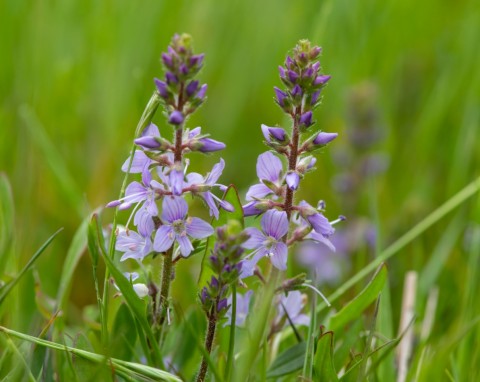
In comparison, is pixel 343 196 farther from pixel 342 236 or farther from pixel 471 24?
pixel 471 24

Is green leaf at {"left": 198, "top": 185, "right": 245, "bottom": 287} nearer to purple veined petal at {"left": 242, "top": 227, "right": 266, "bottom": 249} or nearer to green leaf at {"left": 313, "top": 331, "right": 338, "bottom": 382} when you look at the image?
purple veined petal at {"left": 242, "top": 227, "right": 266, "bottom": 249}

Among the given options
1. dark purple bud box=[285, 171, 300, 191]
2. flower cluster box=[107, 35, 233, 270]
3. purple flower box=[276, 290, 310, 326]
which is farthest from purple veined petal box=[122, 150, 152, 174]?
purple flower box=[276, 290, 310, 326]

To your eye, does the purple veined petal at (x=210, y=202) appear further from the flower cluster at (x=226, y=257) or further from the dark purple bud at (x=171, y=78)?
the dark purple bud at (x=171, y=78)

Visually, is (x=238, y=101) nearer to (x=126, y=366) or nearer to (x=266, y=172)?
(x=266, y=172)

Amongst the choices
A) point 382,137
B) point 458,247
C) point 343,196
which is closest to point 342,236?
point 343,196

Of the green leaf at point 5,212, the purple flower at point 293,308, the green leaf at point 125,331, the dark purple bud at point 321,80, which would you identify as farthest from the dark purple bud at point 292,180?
the green leaf at point 5,212
